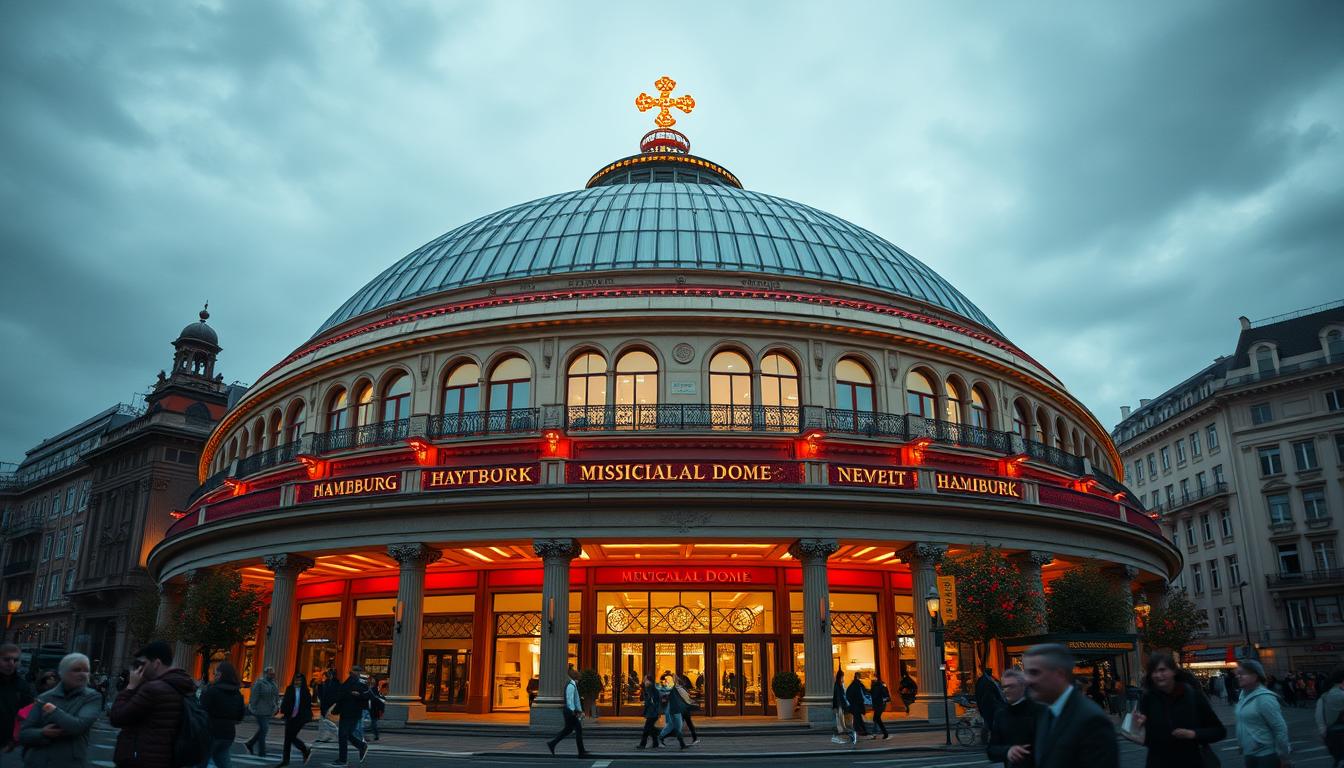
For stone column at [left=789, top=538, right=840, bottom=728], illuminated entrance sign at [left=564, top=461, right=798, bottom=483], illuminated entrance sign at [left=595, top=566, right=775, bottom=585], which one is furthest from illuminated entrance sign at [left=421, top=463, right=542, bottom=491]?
stone column at [left=789, top=538, right=840, bottom=728]

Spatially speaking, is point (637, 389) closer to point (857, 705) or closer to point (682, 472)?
point (682, 472)

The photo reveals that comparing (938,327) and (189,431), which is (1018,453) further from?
(189,431)

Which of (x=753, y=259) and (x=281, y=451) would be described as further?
(x=753, y=259)

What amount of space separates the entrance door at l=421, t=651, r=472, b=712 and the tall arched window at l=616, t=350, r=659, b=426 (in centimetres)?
1105

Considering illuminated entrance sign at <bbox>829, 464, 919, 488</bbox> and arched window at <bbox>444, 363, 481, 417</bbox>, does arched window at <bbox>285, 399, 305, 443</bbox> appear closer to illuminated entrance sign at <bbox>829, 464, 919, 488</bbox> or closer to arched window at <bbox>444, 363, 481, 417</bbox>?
arched window at <bbox>444, 363, 481, 417</bbox>

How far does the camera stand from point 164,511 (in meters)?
70.0

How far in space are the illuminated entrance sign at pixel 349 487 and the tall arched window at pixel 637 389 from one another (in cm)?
828

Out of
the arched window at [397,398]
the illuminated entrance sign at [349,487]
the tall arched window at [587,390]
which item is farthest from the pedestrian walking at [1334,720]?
the arched window at [397,398]

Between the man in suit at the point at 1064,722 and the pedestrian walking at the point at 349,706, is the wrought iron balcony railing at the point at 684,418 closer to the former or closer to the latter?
the pedestrian walking at the point at 349,706

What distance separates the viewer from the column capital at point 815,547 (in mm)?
29531

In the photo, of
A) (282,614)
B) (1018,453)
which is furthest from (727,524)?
(282,614)

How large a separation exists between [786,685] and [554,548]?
341 inches

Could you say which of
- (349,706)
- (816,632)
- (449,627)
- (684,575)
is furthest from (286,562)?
(816,632)

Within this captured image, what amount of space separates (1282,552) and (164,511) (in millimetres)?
83732
